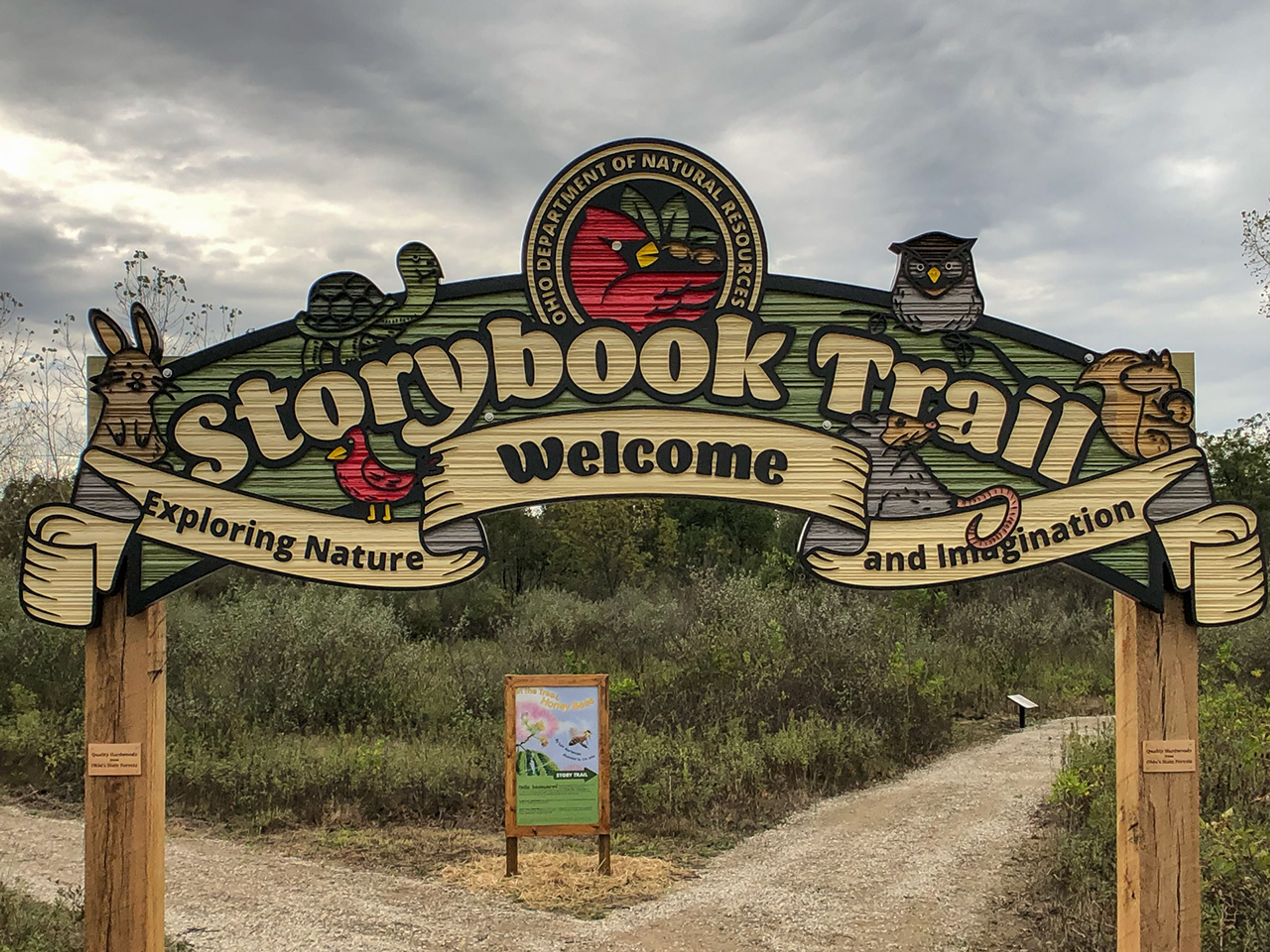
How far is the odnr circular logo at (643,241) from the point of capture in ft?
14.3

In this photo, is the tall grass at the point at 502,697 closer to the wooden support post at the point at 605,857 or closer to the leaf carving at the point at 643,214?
the wooden support post at the point at 605,857

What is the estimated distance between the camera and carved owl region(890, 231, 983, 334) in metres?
4.41

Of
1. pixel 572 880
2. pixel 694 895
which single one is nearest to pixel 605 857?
pixel 572 880

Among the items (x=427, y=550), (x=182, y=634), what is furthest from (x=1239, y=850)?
(x=182, y=634)

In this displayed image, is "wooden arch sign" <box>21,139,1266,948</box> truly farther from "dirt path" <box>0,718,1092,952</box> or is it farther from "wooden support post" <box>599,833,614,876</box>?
"wooden support post" <box>599,833,614,876</box>

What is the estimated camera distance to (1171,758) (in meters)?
4.37

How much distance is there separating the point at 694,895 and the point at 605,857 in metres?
0.82

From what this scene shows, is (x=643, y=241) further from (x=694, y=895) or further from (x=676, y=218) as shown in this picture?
(x=694, y=895)

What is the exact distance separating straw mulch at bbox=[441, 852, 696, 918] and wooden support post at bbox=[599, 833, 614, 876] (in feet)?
0.14

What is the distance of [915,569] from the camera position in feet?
14.3

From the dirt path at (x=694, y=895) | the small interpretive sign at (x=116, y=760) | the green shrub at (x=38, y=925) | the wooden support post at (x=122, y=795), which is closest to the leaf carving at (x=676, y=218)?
the wooden support post at (x=122, y=795)

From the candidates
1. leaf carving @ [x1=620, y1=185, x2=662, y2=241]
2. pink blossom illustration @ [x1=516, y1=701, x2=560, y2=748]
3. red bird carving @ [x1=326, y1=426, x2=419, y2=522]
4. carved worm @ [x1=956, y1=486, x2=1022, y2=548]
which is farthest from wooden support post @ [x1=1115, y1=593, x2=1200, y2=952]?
pink blossom illustration @ [x1=516, y1=701, x2=560, y2=748]

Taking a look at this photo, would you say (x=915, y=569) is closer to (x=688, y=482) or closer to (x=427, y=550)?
(x=688, y=482)

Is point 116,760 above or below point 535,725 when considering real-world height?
above
